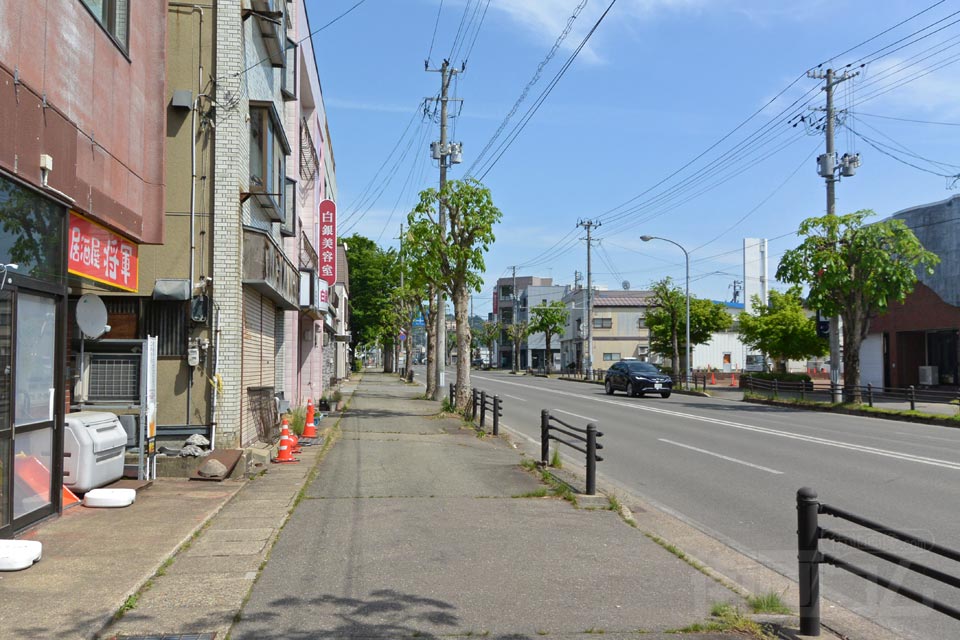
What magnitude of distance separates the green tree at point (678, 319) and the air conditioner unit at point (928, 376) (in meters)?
15.7

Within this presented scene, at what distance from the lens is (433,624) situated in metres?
5.45

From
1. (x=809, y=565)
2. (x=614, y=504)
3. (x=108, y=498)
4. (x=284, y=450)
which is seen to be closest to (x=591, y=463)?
(x=614, y=504)

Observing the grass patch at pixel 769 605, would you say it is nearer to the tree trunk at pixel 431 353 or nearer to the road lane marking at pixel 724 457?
the road lane marking at pixel 724 457

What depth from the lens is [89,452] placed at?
31.0 ft

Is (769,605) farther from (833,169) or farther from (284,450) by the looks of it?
(833,169)

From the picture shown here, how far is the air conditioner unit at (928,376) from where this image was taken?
115 ft

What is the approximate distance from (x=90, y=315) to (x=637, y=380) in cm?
2875

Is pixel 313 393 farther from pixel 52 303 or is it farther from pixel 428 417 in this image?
pixel 52 303

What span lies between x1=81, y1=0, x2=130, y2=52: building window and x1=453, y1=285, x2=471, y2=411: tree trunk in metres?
13.9

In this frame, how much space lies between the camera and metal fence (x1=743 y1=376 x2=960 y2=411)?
2769cm

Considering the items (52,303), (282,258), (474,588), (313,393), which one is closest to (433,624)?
(474,588)

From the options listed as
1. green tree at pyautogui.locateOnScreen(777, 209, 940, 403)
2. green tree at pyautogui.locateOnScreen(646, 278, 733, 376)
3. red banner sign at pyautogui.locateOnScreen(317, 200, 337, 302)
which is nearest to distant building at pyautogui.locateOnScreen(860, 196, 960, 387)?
green tree at pyautogui.locateOnScreen(777, 209, 940, 403)

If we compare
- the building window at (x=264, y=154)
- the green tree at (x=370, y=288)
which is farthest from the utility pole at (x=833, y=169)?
the green tree at (x=370, y=288)

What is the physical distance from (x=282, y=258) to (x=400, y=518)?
821cm
